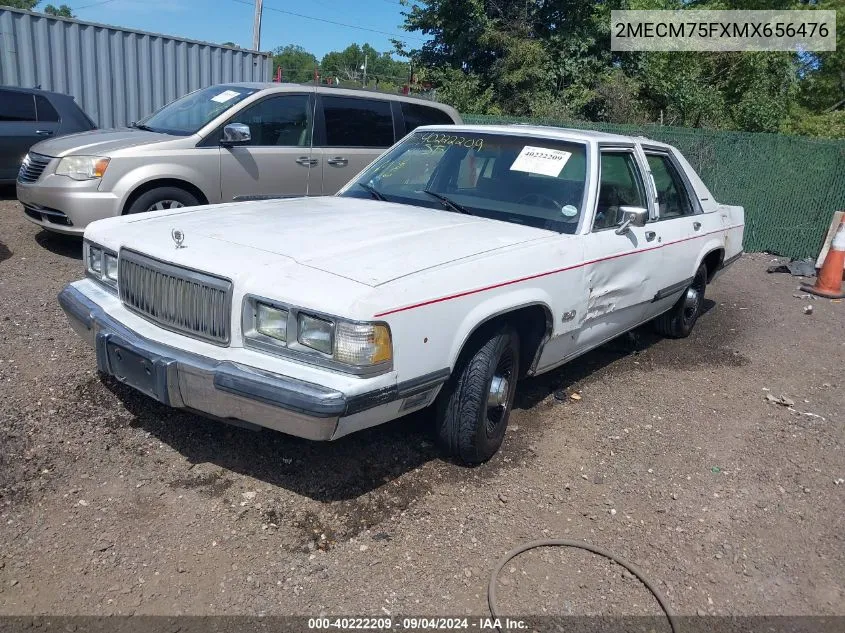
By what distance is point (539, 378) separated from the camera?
5082 mm

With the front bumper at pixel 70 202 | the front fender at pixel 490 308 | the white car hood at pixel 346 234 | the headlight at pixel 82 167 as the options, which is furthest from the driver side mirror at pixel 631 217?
the headlight at pixel 82 167

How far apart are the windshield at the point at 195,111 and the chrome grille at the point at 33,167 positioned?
1049mm

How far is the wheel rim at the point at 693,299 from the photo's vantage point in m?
6.02

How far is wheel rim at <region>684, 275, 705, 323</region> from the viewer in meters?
6.02

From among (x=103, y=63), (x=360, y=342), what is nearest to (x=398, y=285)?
Answer: (x=360, y=342)

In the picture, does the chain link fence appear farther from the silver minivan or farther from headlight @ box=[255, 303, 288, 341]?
headlight @ box=[255, 303, 288, 341]

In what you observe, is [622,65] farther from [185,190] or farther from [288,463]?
[288,463]

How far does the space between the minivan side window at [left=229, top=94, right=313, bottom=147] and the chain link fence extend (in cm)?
644

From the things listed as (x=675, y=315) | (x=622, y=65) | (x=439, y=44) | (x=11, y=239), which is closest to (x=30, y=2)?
(x=439, y=44)

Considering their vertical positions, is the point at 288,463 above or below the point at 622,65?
below

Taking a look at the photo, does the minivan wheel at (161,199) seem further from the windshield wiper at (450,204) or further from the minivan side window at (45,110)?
the minivan side window at (45,110)

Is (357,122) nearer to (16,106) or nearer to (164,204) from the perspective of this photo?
(164,204)

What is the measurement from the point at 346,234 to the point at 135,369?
45.9 inches

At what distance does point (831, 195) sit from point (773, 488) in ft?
24.9
